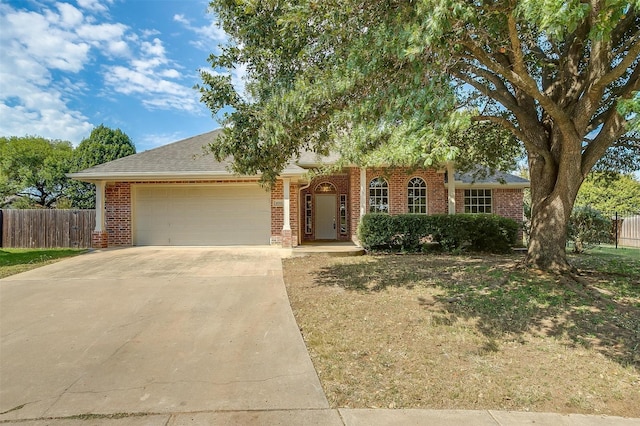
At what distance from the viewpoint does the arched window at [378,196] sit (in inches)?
517

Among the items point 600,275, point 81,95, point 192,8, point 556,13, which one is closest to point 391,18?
point 556,13

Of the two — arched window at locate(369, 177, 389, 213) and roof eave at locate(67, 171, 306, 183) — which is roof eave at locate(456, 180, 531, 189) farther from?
roof eave at locate(67, 171, 306, 183)

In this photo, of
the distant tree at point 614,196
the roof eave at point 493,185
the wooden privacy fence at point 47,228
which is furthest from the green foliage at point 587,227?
the wooden privacy fence at point 47,228

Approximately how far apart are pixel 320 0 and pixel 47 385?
542 centimetres

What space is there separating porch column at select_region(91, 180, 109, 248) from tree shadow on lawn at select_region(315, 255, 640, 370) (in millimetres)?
8868

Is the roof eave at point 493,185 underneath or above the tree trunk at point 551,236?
above

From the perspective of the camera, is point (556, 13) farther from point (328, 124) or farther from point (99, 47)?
point (99, 47)

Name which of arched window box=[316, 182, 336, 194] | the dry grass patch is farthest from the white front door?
the dry grass patch

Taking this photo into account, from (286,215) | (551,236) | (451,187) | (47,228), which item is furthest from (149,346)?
(47,228)

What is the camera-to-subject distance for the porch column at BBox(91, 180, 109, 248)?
1233 cm

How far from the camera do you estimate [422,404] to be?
9.09ft

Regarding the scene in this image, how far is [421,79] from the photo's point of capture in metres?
4.32

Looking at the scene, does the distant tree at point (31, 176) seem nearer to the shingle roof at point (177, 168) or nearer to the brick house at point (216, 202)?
the shingle roof at point (177, 168)

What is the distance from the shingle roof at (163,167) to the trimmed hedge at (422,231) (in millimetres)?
3100
